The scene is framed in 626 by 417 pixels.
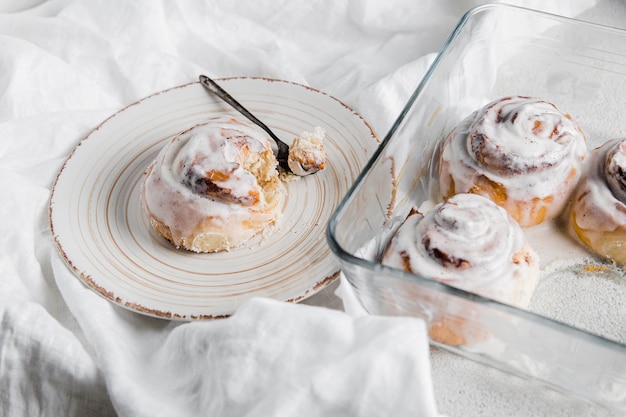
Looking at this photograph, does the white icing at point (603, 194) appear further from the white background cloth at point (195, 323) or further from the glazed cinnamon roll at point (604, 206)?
the white background cloth at point (195, 323)

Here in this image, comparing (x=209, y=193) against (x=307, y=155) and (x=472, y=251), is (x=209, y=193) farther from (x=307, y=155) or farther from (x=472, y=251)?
(x=472, y=251)

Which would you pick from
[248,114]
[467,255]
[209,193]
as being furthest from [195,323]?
[248,114]

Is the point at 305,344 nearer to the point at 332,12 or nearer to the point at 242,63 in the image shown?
the point at 242,63

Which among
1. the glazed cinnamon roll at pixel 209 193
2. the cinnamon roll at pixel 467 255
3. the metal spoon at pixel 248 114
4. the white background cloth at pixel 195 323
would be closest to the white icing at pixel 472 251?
the cinnamon roll at pixel 467 255

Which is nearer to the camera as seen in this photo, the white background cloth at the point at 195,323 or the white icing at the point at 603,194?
the white background cloth at the point at 195,323

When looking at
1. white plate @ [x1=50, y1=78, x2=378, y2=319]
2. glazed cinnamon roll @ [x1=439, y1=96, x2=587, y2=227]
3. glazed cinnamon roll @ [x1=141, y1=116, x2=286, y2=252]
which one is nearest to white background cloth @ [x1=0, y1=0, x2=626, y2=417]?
white plate @ [x1=50, y1=78, x2=378, y2=319]

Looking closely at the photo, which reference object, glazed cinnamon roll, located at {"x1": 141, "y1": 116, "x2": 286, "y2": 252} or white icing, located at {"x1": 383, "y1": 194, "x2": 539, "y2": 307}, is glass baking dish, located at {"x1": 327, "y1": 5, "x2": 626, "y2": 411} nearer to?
white icing, located at {"x1": 383, "y1": 194, "x2": 539, "y2": 307}
